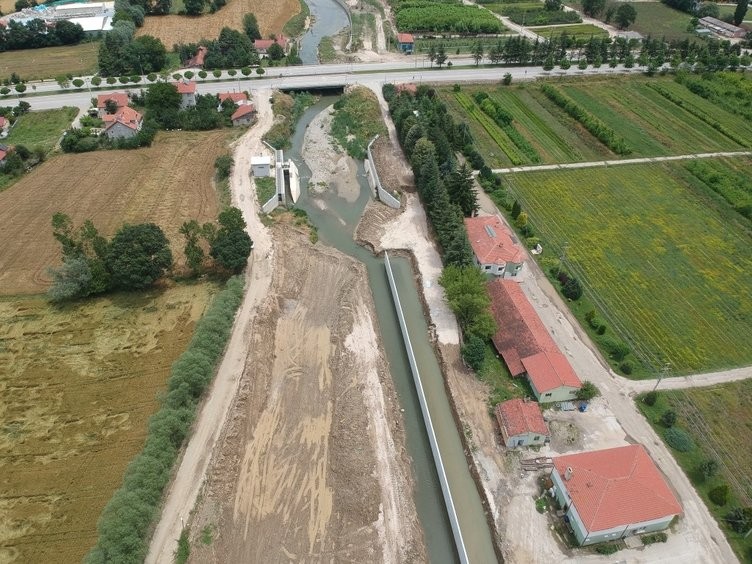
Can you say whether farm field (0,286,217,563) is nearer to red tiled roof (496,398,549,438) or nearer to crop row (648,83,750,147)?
red tiled roof (496,398,549,438)

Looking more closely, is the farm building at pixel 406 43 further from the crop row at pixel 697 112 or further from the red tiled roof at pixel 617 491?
the red tiled roof at pixel 617 491

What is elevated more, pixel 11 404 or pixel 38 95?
pixel 38 95

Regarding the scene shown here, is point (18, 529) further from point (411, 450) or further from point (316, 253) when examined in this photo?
point (316, 253)

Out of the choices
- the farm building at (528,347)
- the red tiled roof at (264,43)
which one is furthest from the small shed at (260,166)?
the red tiled roof at (264,43)

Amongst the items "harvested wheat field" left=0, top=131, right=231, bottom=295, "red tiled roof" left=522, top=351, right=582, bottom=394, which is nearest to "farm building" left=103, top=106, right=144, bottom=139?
"harvested wheat field" left=0, top=131, right=231, bottom=295

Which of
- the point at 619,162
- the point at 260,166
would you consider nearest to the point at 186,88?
the point at 260,166

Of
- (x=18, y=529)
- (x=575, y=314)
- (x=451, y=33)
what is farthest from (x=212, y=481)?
(x=451, y=33)
